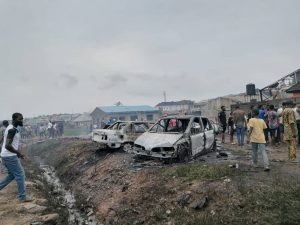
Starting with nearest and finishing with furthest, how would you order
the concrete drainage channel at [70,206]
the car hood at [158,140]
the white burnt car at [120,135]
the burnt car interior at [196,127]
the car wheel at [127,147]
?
1. the concrete drainage channel at [70,206]
2. the car hood at [158,140]
3. the burnt car interior at [196,127]
4. the car wheel at [127,147]
5. the white burnt car at [120,135]

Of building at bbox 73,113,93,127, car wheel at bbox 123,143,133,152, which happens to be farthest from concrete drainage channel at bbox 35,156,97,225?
building at bbox 73,113,93,127

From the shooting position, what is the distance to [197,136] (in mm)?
11688

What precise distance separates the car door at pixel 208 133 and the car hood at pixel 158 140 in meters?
1.80

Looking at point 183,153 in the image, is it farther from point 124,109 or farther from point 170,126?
point 124,109

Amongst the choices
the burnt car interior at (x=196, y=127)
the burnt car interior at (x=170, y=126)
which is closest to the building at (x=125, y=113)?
the burnt car interior at (x=170, y=126)

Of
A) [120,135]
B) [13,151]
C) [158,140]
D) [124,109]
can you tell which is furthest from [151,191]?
[124,109]

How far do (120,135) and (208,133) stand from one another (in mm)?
3843

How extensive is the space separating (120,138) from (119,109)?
107 feet

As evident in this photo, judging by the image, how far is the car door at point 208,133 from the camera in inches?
489

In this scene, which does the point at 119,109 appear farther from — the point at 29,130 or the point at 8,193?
the point at 8,193

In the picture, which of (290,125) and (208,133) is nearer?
(290,125)

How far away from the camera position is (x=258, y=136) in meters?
9.35

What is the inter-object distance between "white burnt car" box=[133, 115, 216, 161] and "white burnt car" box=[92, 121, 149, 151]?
2.39 m

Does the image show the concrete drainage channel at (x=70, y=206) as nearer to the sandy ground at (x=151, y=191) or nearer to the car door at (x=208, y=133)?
the sandy ground at (x=151, y=191)
